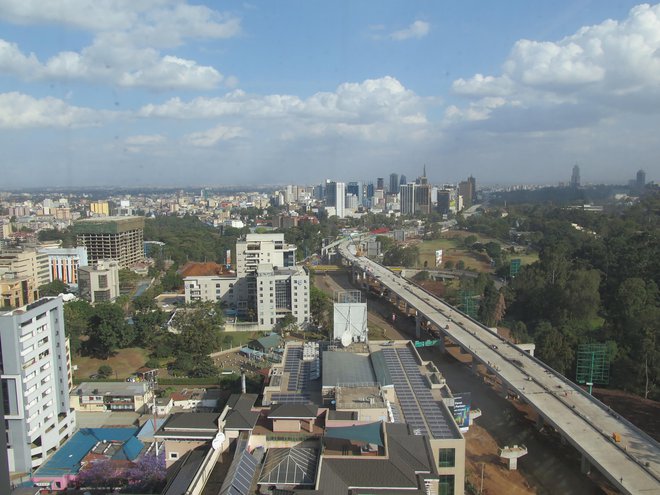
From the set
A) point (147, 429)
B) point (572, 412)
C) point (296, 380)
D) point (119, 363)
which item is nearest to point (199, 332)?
point (119, 363)

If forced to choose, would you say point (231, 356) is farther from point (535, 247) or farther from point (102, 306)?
point (535, 247)

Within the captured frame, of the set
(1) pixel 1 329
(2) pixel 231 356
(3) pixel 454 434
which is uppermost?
(1) pixel 1 329

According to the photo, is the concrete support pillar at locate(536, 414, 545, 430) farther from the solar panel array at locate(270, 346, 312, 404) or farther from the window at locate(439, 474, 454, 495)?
the solar panel array at locate(270, 346, 312, 404)

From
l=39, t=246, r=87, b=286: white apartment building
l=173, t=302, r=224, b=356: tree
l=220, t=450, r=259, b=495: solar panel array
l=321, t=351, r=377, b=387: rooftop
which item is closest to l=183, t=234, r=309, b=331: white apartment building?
l=173, t=302, r=224, b=356: tree

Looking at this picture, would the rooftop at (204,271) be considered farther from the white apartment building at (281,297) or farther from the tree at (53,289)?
the white apartment building at (281,297)

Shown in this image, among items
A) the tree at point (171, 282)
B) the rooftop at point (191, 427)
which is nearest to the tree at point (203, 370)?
the rooftop at point (191, 427)

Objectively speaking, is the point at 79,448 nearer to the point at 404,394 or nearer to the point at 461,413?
the point at 404,394

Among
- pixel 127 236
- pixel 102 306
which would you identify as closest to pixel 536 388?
pixel 102 306
